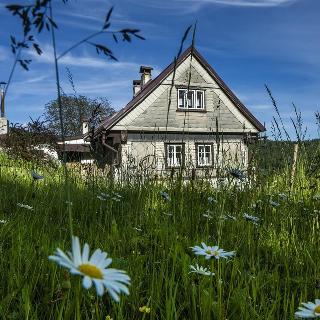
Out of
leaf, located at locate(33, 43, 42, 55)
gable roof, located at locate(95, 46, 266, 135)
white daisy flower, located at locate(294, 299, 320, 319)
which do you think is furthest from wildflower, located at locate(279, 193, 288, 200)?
gable roof, located at locate(95, 46, 266, 135)

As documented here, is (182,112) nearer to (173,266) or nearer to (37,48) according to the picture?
(173,266)

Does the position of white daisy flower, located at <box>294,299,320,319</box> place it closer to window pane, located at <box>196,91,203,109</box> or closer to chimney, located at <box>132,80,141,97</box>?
window pane, located at <box>196,91,203,109</box>

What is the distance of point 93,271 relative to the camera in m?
0.72

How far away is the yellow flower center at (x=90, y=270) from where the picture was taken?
69cm

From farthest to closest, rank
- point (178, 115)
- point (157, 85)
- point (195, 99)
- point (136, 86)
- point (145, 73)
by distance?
point (136, 86) < point (145, 73) < point (195, 99) < point (178, 115) < point (157, 85)

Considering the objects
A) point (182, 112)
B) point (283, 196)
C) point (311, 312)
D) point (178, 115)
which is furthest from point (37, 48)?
point (182, 112)

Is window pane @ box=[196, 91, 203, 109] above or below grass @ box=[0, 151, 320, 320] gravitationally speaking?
above

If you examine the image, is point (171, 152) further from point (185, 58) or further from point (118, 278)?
point (118, 278)

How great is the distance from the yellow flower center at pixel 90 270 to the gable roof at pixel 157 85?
2012cm

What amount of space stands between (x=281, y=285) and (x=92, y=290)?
0.97m

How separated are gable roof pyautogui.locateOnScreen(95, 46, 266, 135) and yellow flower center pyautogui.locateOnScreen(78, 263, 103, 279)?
20119 millimetres

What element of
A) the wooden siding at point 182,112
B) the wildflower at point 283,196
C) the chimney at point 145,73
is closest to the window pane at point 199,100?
the wooden siding at point 182,112

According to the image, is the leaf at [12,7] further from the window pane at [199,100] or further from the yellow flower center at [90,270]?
the window pane at [199,100]

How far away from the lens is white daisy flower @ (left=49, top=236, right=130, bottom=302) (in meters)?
0.61
